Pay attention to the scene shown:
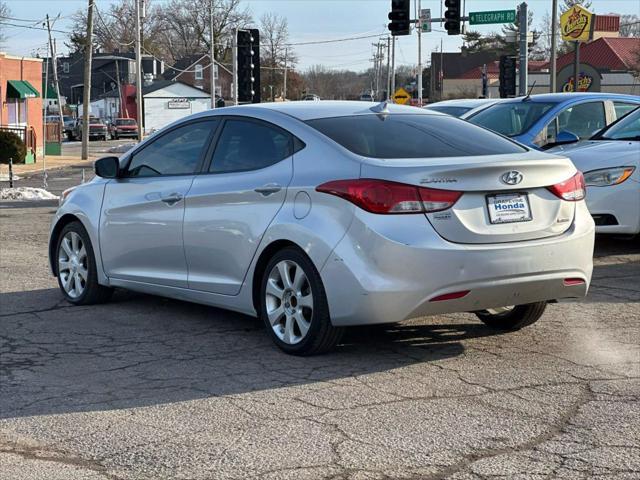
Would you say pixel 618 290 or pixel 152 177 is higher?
pixel 152 177

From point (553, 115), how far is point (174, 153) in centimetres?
601

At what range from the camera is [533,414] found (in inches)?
207

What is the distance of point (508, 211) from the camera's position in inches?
246

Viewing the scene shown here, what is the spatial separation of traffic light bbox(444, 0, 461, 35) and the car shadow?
2729 centimetres

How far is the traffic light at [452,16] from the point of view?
34094mm

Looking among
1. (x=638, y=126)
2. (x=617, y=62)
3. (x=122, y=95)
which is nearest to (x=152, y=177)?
(x=638, y=126)

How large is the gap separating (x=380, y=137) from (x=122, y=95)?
96156 mm

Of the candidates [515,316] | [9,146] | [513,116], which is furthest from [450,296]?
[9,146]

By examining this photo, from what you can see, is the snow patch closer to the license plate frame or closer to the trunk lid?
the trunk lid

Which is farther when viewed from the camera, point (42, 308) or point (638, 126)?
point (638, 126)

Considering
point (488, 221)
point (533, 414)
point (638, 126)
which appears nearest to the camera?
point (533, 414)

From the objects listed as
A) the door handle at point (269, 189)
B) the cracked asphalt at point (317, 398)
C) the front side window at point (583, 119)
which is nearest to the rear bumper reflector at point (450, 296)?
the cracked asphalt at point (317, 398)

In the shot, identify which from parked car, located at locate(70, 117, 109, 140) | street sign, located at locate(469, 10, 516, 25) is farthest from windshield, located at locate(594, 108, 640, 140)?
parked car, located at locate(70, 117, 109, 140)

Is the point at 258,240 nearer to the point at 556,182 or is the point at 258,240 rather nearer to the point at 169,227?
the point at 169,227
